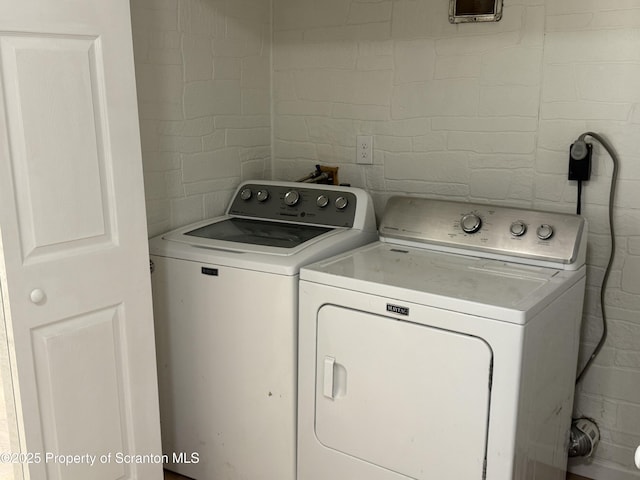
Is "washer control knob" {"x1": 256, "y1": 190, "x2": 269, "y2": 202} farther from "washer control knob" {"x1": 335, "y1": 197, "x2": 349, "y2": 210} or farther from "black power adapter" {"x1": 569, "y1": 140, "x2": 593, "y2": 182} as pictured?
"black power adapter" {"x1": 569, "y1": 140, "x2": 593, "y2": 182}

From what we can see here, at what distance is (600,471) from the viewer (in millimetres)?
2377

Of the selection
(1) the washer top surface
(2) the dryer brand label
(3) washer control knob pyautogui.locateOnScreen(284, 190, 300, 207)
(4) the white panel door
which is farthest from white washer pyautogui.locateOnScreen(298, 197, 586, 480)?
(4) the white panel door

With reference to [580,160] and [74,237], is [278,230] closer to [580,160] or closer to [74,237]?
[74,237]

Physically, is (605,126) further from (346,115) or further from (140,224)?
(140,224)

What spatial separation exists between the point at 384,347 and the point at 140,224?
2.77 feet

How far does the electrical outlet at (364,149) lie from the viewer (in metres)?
2.69

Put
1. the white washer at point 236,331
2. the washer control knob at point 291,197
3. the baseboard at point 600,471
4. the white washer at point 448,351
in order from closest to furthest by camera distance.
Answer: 1. the white washer at point 448,351
2. the white washer at point 236,331
3. the baseboard at point 600,471
4. the washer control knob at point 291,197

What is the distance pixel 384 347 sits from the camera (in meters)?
1.84

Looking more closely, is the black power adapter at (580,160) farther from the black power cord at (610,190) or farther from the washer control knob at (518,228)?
the washer control knob at (518,228)

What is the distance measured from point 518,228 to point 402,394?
718 mm

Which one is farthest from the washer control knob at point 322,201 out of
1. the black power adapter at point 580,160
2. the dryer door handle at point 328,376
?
the black power adapter at point 580,160

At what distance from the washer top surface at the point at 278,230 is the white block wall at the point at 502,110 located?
30 centimetres

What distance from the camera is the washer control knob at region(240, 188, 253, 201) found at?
268 cm

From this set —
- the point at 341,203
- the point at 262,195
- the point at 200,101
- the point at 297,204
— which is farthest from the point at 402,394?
the point at 200,101
